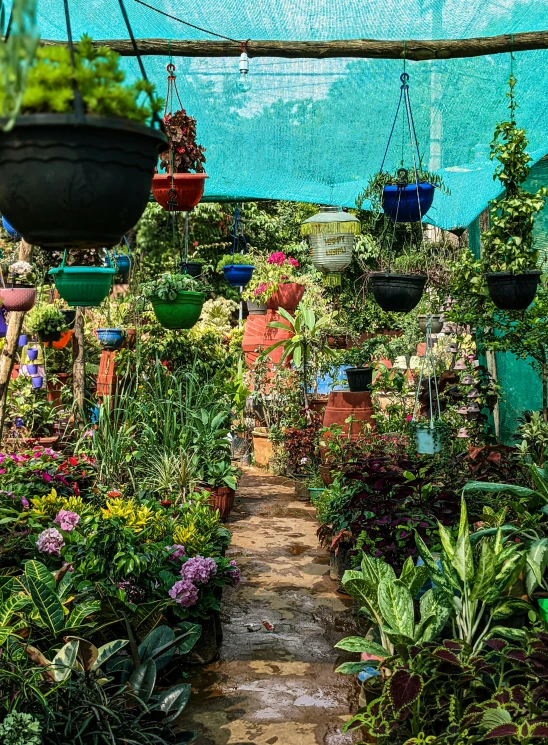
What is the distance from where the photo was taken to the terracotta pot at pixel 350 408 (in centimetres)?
622

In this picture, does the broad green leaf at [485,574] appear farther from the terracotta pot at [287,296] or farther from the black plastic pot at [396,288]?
the terracotta pot at [287,296]

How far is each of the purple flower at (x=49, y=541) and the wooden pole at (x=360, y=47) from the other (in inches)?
78.1

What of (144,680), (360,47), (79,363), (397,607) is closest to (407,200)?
(360,47)

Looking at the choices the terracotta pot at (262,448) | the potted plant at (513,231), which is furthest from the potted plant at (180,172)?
the terracotta pot at (262,448)

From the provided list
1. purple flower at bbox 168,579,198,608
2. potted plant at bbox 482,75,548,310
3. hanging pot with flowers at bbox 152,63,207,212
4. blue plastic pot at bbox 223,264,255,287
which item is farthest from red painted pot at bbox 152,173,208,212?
blue plastic pot at bbox 223,264,255,287

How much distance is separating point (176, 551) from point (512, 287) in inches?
73.8

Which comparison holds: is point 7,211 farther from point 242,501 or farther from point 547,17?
point 242,501

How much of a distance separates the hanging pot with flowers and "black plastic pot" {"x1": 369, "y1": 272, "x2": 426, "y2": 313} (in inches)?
37.7

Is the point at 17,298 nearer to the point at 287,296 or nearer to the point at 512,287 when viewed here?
the point at 512,287

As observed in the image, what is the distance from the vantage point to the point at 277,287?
8.41 m

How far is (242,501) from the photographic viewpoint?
654cm

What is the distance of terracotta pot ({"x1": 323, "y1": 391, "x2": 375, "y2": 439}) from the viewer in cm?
622

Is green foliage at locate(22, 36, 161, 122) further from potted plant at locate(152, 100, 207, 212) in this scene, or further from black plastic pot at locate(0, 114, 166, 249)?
potted plant at locate(152, 100, 207, 212)

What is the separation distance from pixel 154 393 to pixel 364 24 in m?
2.59
